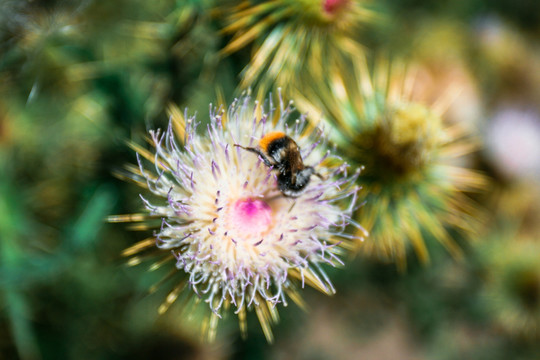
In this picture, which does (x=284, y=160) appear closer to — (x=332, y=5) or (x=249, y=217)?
(x=249, y=217)

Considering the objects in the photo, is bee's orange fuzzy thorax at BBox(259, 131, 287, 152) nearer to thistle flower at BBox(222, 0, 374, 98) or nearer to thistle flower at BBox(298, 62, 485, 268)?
thistle flower at BBox(222, 0, 374, 98)

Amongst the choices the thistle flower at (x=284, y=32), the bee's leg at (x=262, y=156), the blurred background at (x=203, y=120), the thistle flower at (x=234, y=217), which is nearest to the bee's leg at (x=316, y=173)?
the thistle flower at (x=234, y=217)

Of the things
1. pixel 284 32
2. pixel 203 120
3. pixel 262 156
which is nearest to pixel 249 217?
pixel 262 156

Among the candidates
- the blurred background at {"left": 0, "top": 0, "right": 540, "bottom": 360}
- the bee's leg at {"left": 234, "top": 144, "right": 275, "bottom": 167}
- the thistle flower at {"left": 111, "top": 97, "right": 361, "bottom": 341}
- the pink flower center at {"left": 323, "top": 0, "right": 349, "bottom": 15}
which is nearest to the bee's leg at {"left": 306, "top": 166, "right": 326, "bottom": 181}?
the thistle flower at {"left": 111, "top": 97, "right": 361, "bottom": 341}

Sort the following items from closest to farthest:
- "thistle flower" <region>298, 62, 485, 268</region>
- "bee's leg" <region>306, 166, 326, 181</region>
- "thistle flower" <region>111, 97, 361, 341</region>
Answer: "thistle flower" <region>111, 97, 361, 341</region> < "bee's leg" <region>306, 166, 326, 181</region> < "thistle flower" <region>298, 62, 485, 268</region>

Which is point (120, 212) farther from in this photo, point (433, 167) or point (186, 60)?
point (433, 167)

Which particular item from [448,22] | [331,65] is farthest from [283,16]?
[448,22]
